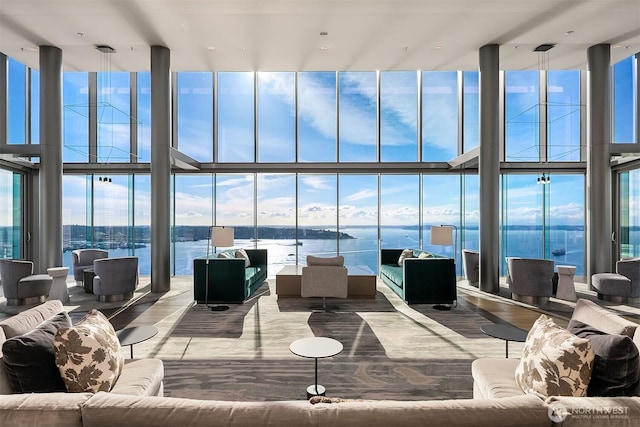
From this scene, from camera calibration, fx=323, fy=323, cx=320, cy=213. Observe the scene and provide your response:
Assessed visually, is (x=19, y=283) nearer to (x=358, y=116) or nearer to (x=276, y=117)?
(x=276, y=117)

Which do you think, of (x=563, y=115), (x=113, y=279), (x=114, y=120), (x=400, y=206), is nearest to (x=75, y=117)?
(x=114, y=120)

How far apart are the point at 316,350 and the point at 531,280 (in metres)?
5.09

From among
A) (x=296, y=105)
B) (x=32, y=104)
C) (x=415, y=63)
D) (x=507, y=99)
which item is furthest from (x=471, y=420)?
(x=32, y=104)

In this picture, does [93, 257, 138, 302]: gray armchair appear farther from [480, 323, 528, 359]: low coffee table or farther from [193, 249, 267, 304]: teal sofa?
[480, 323, 528, 359]: low coffee table

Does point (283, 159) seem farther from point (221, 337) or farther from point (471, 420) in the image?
point (471, 420)

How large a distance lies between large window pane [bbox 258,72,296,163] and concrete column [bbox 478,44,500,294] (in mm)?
4769

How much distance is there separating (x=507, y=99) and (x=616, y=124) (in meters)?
2.60

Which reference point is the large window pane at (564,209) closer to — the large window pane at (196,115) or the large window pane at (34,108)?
the large window pane at (196,115)

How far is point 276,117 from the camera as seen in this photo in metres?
9.16

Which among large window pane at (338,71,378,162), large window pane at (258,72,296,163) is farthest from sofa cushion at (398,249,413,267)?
large window pane at (258,72,296,163)

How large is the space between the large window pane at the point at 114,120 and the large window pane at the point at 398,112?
6938mm

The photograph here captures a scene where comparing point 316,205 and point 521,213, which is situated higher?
point 316,205

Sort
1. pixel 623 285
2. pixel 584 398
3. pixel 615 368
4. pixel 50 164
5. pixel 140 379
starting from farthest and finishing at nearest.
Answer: pixel 50 164 < pixel 623 285 < pixel 140 379 < pixel 615 368 < pixel 584 398

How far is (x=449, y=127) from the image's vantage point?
362 inches
